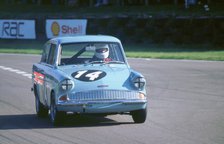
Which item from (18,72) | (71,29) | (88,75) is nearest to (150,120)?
(88,75)

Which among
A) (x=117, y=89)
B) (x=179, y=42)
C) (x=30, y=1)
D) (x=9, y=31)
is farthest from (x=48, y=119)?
(x=30, y=1)

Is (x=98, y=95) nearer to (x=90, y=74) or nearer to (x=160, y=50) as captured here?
(x=90, y=74)

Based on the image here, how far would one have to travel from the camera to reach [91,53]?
1339cm

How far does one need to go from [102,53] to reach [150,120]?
1478mm

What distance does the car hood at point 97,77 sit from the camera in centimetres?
1205

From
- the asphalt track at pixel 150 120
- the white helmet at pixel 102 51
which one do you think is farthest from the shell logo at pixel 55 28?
the white helmet at pixel 102 51

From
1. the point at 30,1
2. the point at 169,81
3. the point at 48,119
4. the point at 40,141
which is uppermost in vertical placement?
the point at 40,141

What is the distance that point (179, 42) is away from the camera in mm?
38312

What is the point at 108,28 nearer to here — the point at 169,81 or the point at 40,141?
the point at 169,81

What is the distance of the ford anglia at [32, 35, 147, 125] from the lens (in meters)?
12.0

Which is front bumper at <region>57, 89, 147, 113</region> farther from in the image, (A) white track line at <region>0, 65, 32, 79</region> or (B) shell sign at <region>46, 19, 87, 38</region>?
(B) shell sign at <region>46, 19, 87, 38</region>

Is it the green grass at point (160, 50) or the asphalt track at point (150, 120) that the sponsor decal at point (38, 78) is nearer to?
the asphalt track at point (150, 120)

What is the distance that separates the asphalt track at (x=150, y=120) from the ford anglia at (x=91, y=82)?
0.99 ft

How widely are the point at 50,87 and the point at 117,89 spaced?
129cm
